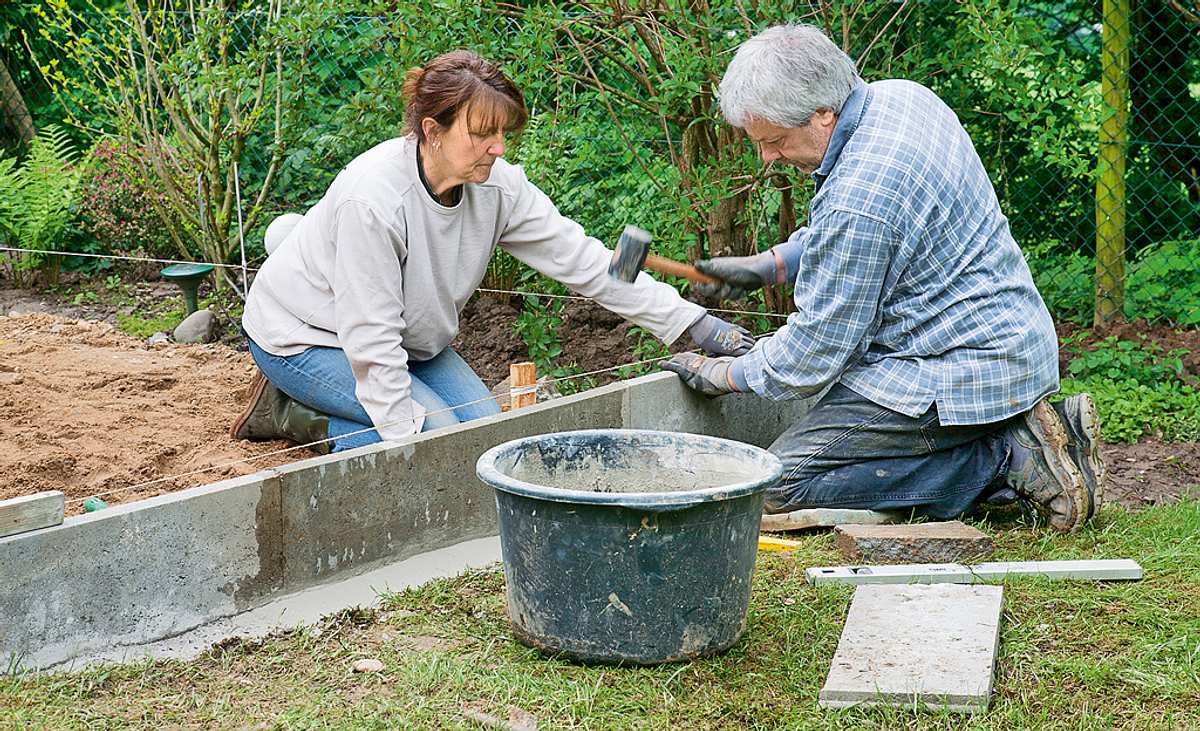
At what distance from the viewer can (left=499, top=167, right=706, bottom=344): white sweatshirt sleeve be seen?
414 cm

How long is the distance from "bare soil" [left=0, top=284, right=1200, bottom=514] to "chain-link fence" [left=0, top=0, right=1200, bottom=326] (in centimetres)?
45

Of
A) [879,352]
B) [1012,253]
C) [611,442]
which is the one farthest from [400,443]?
[1012,253]

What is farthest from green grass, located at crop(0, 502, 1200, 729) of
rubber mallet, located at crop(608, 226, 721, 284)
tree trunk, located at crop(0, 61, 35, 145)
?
tree trunk, located at crop(0, 61, 35, 145)

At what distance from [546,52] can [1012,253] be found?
2.09 meters

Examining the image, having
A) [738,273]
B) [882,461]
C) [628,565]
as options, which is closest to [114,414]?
[738,273]

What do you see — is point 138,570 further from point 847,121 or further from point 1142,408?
point 1142,408

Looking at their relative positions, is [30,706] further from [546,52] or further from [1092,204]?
[1092,204]

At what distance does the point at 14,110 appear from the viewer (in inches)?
339

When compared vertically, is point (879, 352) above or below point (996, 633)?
above

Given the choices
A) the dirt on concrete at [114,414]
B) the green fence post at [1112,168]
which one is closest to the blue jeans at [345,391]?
the dirt on concrete at [114,414]

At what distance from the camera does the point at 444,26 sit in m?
5.20

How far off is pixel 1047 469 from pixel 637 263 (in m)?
1.33

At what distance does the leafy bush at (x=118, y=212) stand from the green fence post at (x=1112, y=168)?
502 centimetres

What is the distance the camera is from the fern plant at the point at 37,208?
7371mm
